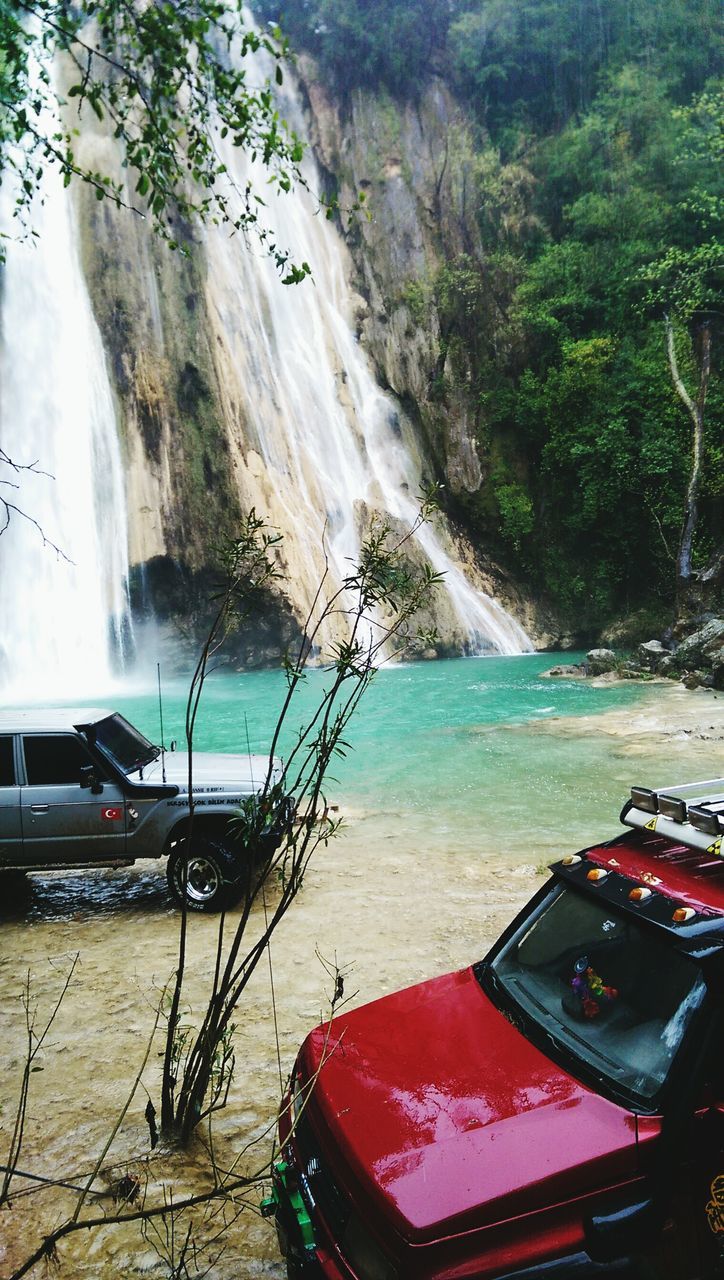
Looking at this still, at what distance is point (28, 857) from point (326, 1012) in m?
3.18

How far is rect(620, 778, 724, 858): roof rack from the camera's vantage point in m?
3.21

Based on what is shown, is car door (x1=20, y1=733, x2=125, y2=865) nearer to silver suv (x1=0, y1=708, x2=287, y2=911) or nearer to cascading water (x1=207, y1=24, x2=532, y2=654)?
silver suv (x1=0, y1=708, x2=287, y2=911)

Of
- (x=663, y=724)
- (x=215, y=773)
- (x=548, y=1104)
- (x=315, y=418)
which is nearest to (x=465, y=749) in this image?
(x=663, y=724)

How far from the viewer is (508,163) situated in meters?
33.1

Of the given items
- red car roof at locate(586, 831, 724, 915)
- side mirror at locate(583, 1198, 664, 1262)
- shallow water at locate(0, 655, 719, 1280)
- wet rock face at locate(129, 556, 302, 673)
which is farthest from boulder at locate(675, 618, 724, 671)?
side mirror at locate(583, 1198, 664, 1262)

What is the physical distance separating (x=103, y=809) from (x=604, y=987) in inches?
192

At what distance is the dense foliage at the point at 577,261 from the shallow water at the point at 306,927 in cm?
1525

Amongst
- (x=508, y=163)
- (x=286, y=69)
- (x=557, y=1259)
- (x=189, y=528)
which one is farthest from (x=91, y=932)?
(x=286, y=69)

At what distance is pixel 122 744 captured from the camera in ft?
24.3

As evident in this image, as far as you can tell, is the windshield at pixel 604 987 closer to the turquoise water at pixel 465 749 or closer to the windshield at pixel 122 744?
the turquoise water at pixel 465 749

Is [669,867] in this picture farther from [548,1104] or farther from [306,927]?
[306,927]

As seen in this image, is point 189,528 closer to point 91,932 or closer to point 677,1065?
point 91,932

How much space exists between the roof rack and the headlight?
1819 millimetres

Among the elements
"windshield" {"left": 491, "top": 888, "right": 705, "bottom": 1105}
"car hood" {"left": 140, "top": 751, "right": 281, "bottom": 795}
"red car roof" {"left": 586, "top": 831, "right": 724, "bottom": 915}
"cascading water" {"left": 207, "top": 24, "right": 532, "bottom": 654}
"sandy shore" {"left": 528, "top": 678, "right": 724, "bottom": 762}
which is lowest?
"sandy shore" {"left": 528, "top": 678, "right": 724, "bottom": 762}
